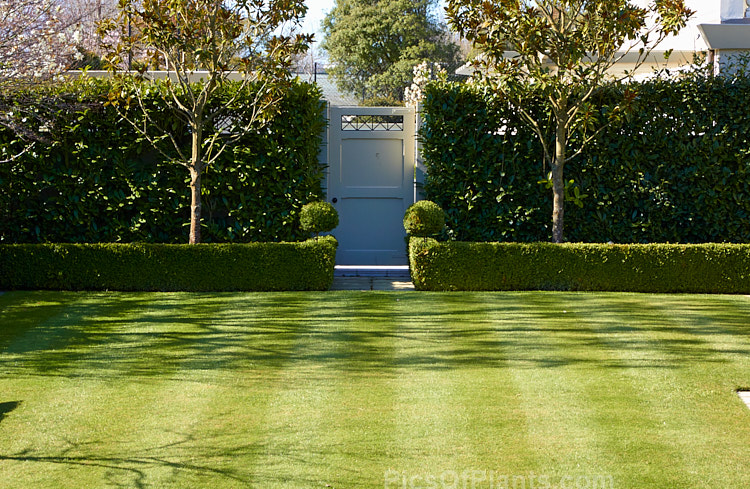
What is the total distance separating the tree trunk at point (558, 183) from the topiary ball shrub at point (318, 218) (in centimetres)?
303

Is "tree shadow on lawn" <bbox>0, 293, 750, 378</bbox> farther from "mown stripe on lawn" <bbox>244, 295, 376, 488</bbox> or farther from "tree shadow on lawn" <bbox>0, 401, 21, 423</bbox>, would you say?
"tree shadow on lawn" <bbox>0, 401, 21, 423</bbox>

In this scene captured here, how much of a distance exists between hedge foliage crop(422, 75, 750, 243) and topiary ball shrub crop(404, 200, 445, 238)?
861 millimetres

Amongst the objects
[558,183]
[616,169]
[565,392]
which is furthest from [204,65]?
[565,392]

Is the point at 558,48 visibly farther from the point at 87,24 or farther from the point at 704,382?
the point at 87,24

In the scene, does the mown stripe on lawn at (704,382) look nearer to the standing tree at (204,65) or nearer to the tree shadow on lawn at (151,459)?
the tree shadow on lawn at (151,459)

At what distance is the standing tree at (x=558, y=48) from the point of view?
10.4m

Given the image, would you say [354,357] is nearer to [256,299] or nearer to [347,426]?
[347,426]

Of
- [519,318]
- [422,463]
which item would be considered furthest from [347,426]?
[519,318]

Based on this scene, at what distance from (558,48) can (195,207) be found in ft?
17.6

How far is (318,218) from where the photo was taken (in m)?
10.7

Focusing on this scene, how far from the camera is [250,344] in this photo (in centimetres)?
755

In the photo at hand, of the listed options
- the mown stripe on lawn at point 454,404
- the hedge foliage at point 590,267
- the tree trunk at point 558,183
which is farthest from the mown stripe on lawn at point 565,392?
the tree trunk at point 558,183

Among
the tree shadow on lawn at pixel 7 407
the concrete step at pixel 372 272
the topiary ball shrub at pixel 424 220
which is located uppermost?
the topiary ball shrub at pixel 424 220

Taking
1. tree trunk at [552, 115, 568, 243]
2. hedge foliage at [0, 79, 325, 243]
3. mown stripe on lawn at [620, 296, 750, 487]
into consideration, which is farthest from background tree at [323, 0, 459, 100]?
mown stripe on lawn at [620, 296, 750, 487]
